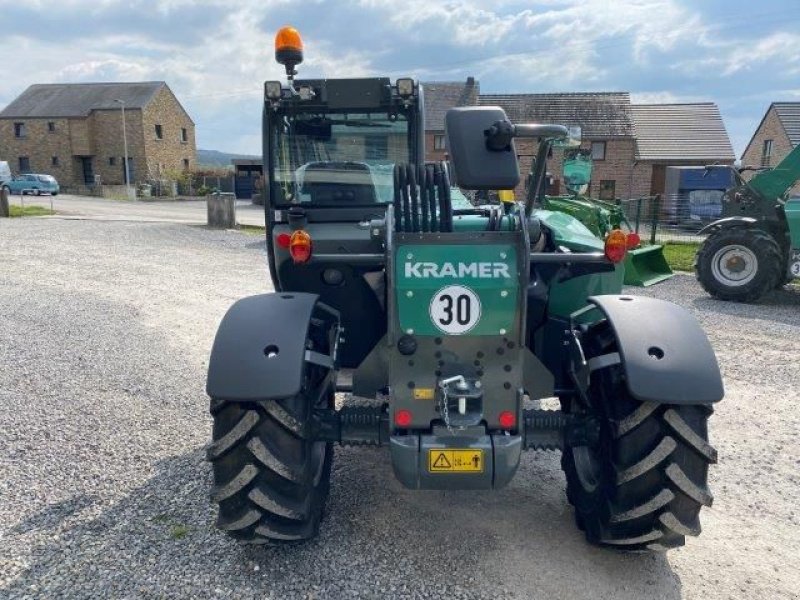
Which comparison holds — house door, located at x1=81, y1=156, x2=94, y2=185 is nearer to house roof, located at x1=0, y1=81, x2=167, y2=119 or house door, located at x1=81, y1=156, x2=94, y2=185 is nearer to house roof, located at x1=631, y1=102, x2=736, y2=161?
house roof, located at x1=0, y1=81, x2=167, y2=119

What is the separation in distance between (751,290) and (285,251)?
24.8 feet

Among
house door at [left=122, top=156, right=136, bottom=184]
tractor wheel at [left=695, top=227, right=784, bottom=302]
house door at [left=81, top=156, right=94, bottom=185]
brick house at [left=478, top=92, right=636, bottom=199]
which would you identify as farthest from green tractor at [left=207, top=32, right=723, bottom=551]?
house door at [left=81, top=156, right=94, bottom=185]

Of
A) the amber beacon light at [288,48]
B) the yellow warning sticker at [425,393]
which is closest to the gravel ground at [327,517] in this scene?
the yellow warning sticker at [425,393]

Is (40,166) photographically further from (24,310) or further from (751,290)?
(751,290)

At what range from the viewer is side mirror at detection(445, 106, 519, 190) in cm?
237

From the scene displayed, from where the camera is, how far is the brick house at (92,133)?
158 ft

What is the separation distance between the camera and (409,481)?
2.77m

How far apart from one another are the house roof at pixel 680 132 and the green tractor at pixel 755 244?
24413 mm

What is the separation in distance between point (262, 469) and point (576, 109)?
113 ft

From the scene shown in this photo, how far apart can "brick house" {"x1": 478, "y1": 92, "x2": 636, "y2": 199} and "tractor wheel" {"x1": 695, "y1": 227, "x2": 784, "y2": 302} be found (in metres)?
23.1

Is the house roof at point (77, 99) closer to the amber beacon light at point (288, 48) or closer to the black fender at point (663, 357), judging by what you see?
the amber beacon light at point (288, 48)

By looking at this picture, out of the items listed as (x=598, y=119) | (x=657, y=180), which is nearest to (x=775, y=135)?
(x=657, y=180)

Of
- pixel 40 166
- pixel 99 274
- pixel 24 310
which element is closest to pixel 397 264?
pixel 24 310

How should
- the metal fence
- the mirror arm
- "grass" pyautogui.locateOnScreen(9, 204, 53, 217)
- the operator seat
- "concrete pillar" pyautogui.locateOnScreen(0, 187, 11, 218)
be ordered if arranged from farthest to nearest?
"grass" pyautogui.locateOnScreen(9, 204, 53, 217)
"concrete pillar" pyautogui.locateOnScreen(0, 187, 11, 218)
the metal fence
the operator seat
the mirror arm
